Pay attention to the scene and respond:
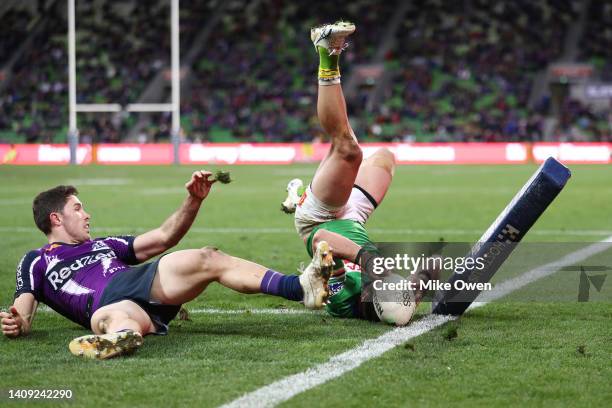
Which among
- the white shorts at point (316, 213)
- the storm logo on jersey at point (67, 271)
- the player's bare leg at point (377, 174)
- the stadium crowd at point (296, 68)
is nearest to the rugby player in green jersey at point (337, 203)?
the white shorts at point (316, 213)

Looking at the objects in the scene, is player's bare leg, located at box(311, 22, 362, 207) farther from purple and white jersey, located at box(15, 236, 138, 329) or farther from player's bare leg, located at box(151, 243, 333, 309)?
purple and white jersey, located at box(15, 236, 138, 329)

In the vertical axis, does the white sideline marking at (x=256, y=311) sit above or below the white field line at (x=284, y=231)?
above

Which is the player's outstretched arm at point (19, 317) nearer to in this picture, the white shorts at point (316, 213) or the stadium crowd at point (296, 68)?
the white shorts at point (316, 213)

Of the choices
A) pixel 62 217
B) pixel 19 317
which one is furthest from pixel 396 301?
pixel 19 317

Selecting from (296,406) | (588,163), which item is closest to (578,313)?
(296,406)

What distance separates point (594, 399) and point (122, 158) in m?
Answer: 30.2

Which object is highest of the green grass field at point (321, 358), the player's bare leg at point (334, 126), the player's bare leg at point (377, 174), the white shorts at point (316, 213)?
the player's bare leg at point (334, 126)

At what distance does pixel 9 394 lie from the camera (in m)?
3.68

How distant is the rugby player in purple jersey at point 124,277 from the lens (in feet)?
15.1

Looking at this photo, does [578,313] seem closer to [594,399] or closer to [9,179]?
[594,399]

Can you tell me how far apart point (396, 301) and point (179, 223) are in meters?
1.24

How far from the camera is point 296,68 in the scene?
138 feet

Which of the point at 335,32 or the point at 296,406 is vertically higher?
the point at 335,32

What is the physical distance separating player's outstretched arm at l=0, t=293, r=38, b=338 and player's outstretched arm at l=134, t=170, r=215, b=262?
0.63 metres
